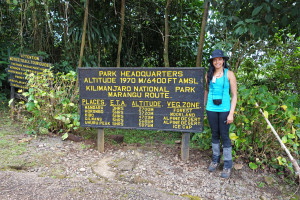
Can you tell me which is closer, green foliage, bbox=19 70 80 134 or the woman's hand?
the woman's hand

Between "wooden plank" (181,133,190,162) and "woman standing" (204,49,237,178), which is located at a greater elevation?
"woman standing" (204,49,237,178)

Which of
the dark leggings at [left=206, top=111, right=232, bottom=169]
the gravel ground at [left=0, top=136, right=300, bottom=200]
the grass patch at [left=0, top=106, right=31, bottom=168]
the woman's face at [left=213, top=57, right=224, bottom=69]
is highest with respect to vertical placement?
the woman's face at [left=213, top=57, right=224, bottom=69]

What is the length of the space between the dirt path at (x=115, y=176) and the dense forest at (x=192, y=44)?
1.34ft

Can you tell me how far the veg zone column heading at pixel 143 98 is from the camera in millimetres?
3553

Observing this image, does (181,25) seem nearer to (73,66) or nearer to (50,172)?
(73,66)

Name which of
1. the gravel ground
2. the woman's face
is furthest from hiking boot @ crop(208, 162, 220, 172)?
the woman's face

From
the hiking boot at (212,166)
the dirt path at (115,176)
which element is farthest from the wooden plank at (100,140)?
the hiking boot at (212,166)

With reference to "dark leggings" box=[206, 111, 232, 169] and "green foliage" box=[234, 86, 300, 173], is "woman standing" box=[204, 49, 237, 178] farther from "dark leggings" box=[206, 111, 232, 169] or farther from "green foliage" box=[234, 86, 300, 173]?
"green foliage" box=[234, 86, 300, 173]

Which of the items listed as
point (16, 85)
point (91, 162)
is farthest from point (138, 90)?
point (16, 85)

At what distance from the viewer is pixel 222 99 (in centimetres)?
318

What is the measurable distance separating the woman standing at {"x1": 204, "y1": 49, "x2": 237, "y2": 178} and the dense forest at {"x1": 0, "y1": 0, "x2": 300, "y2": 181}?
203 mm

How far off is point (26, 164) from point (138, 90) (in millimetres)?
1986

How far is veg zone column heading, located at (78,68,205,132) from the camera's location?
3553mm

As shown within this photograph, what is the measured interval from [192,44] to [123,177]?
5.61m
